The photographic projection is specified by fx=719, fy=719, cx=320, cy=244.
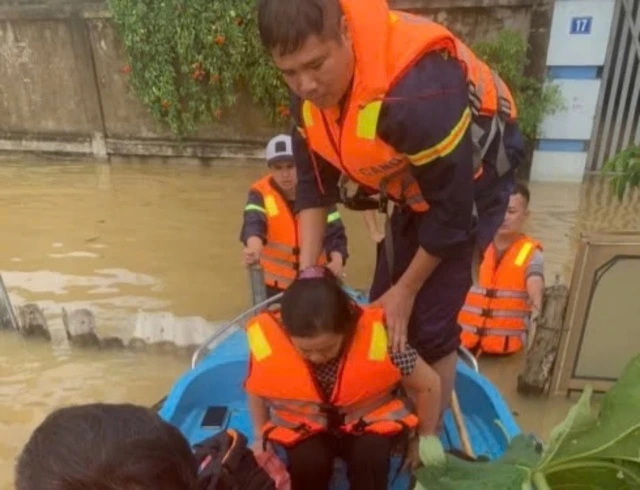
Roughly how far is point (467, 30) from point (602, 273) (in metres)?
3.81

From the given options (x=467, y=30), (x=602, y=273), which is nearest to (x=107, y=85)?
(x=467, y=30)

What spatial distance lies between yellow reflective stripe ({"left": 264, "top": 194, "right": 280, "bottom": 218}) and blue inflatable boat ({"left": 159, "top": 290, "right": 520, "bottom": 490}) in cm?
86

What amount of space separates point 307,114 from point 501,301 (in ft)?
7.04

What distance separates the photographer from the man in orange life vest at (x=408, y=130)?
135cm

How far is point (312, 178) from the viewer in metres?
1.97

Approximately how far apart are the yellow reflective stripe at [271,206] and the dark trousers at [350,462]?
161cm

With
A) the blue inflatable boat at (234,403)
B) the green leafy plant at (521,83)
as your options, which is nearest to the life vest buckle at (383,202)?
the blue inflatable boat at (234,403)

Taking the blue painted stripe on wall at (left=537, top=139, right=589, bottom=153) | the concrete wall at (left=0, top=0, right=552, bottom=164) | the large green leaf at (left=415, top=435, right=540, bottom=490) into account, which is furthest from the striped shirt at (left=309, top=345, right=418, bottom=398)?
the concrete wall at (left=0, top=0, right=552, bottom=164)

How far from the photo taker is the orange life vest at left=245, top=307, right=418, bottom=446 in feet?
6.30

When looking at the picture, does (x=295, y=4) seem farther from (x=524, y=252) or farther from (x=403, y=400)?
(x=524, y=252)

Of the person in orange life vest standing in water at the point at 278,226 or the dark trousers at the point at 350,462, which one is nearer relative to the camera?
the dark trousers at the point at 350,462

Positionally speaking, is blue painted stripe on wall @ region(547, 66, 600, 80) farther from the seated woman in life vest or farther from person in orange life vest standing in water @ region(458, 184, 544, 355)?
the seated woman in life vest

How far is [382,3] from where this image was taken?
1504 mm

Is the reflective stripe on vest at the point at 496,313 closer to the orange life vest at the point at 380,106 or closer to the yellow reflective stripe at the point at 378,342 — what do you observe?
the yellow reflective stripe at the point at 378,342
